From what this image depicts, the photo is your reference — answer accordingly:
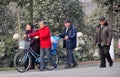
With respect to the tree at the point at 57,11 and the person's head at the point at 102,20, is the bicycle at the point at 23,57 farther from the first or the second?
the tree at the point at 57,11

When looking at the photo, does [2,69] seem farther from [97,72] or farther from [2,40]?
[97,72]

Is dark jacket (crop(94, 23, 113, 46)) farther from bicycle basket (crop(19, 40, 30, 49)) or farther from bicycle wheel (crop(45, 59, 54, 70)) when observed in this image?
bicycle basket (crop(19, 40, 30, 49))

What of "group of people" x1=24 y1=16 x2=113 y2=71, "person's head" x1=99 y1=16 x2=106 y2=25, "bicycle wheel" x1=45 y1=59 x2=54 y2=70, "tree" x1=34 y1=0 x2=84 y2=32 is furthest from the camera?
"tree" x1=34 y1=0 x2=84 y2=32

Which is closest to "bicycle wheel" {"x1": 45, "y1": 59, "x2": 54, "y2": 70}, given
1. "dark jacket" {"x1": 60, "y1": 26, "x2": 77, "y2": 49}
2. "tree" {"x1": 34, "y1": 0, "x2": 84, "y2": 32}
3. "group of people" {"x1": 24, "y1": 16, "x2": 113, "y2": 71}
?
"group of people" {"x1": 24, "y1": 16, "x2": 113, "y2": 71}

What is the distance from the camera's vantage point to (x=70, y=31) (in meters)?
16.4

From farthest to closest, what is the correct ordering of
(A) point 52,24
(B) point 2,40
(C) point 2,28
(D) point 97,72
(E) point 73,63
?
(A) point 52,24
(C) point 2,28
(B) point 2,40
(E) point 73,63
(D) point 97,72

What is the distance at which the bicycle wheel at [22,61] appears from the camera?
15.5m

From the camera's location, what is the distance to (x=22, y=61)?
15555 mm

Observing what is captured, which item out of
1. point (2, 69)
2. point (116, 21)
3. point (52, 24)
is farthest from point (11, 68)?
point (116, 21)

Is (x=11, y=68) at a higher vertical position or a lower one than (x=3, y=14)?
lower

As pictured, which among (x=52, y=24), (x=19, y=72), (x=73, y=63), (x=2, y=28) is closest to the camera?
(x=19, y=72)

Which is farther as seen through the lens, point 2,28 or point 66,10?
point 66,10

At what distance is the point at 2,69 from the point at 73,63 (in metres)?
2.47

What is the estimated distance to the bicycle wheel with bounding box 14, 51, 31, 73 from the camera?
15548 mm
